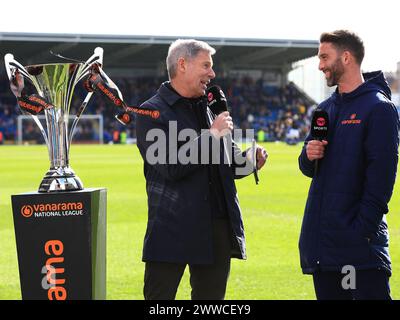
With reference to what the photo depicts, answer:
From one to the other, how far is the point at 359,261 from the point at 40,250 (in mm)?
1720

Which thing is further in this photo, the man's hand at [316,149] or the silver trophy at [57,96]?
the silver trophy at [57,96]

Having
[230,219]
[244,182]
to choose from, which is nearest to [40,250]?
[230,219]

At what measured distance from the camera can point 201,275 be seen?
455 cm

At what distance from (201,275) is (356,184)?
1.03m

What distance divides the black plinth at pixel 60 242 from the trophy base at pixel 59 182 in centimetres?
9

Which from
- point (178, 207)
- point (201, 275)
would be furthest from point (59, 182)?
point (201, 275)

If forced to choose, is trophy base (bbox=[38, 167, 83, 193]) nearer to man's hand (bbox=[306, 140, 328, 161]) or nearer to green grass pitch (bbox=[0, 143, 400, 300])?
man's hand (bbox=[306, 140, 328, 161])

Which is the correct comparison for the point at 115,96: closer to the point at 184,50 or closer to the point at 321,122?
the point at 184,50

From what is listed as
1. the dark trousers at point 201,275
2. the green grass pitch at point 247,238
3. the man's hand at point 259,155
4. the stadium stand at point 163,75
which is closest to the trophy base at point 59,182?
the dark trousers at point 201,275

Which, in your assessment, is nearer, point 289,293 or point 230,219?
point 230,219

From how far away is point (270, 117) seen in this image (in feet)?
208

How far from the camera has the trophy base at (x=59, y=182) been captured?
4.54m

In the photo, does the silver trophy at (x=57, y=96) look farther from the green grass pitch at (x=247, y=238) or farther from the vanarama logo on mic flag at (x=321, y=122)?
the green grass pitch at (x=247, y=238)
